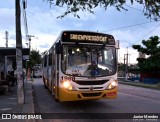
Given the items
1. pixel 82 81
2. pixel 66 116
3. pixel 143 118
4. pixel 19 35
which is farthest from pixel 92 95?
pixel 19 35

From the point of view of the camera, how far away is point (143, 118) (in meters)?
12.0

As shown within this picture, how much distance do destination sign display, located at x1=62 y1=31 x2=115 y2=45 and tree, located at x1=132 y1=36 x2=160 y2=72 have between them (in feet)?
131

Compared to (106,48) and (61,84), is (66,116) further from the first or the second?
(106,48)

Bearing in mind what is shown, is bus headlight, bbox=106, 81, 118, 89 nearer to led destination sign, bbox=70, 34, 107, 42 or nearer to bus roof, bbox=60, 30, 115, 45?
bus roof, bbox=60, 30, 115, 45

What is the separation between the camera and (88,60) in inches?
576

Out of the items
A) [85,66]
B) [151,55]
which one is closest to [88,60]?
[85,66]

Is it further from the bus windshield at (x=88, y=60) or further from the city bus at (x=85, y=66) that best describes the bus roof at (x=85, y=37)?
the bus windshield at (x=88, y=60)

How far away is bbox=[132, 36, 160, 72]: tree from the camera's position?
54.4m

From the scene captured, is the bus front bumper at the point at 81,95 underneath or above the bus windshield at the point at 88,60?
underneath

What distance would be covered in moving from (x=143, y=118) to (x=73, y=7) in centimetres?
507

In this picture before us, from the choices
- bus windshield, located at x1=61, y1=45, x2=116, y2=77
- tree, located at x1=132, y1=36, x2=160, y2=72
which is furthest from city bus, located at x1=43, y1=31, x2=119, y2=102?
tree, located at x1=132, y1=36, x2=160, y2=72

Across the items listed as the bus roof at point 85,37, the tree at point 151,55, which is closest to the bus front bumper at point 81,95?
the bus roof at point 85,37

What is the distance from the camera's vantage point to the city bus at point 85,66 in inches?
563

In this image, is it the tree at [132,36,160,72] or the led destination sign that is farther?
the tree at [132,36,160,72]
